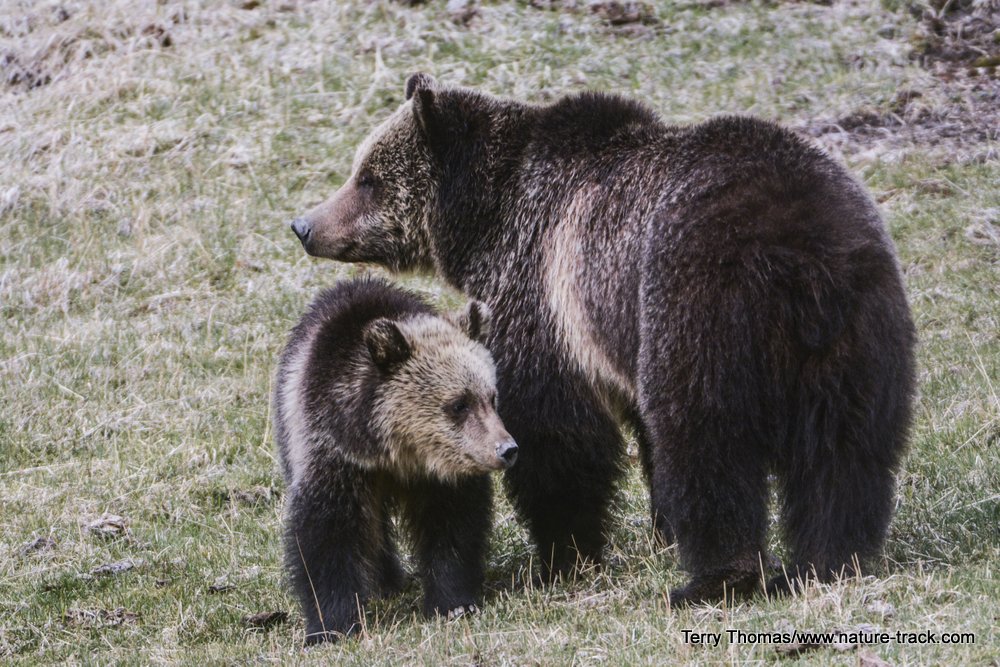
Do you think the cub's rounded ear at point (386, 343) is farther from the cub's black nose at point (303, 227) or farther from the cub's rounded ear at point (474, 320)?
the cub's black nose at point (303, 227)

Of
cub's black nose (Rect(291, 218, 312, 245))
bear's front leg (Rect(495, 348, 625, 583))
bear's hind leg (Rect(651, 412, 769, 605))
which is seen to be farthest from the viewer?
cub's black nose (Rect(291, 218, 312, 245))

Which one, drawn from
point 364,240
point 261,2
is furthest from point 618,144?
point 261,2

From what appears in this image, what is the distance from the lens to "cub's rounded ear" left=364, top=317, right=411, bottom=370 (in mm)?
6727

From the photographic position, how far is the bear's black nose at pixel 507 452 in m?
6.55

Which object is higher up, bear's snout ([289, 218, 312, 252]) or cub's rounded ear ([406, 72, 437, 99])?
cub's rounded ear ([406, 72, 437, 99])

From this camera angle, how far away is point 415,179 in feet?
26.8

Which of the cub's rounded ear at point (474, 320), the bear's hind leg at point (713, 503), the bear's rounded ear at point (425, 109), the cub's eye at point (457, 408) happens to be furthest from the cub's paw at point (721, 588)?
the bear's rounded ear at point (425, 109)

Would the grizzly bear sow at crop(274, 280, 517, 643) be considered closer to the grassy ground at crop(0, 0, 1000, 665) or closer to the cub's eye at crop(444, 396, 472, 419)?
the cub's eye at crop(444, 396, 472, 419)

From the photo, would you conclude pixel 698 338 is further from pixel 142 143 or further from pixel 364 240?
pixel 142 143

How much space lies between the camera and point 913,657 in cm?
493

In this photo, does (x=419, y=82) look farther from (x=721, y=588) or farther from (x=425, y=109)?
(x=721, y=588)

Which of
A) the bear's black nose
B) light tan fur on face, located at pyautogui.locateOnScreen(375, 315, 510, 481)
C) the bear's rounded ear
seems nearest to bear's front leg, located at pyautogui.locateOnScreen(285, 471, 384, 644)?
light tan fur on face, located at pyautogui.locateOnScreen(375, 315, 510, 481)

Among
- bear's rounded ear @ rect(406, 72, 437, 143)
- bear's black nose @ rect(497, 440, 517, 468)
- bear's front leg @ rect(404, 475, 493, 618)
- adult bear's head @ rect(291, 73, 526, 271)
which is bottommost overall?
bear's front leg @ rect(404, 475, 493, 618)

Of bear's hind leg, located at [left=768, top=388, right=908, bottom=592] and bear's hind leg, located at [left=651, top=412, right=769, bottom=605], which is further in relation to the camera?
bear's hind leg, located at [left=651, top=412, right=769, bottom=605]
